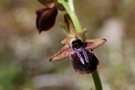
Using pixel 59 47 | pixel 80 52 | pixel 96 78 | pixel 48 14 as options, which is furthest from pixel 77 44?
pixel 59 47

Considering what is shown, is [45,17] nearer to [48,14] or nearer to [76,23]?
[48,14]

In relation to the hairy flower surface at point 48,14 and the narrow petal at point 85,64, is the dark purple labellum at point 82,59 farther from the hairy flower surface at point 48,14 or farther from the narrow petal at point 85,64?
the hairy flower surface at point 48,14

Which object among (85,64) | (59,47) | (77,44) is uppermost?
(77,44)

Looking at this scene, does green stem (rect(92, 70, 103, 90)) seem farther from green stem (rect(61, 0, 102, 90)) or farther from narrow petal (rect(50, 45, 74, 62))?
narrow petal (rect(50, 45, 74, 62))

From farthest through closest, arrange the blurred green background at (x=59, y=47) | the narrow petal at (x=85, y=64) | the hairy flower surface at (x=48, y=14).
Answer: the blurred green background at (x=59, y=47)
the hairy flower surface at (x=48, y=14)
the narrow petal at (x=85, y=64)

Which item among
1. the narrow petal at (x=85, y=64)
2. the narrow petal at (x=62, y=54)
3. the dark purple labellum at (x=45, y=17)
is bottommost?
the narrow petal at (x=85, y=64)

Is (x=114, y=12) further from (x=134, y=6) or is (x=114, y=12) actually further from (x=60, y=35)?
(x=60, y=35)

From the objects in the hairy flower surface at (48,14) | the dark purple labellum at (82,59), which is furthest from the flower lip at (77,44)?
the hairy flower surface at (48,14)
